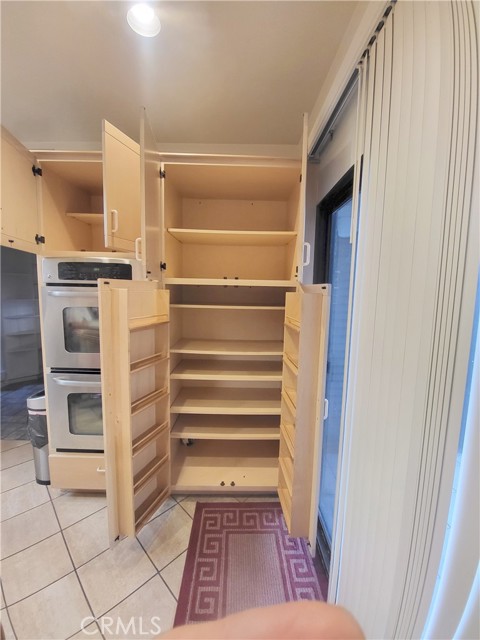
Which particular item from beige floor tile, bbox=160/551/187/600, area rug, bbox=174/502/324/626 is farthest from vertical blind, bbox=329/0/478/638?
beige floor tile, bbox=160/551/187/600

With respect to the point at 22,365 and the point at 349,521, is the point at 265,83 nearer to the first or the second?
the point at 349,521

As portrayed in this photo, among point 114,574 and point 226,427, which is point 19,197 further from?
point 114,574

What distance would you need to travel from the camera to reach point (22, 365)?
10.3ft

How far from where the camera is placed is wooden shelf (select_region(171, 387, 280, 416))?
1718 millimetres

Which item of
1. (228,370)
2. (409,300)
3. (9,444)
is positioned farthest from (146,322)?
(9,444)

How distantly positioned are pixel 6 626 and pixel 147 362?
1274 millimetres

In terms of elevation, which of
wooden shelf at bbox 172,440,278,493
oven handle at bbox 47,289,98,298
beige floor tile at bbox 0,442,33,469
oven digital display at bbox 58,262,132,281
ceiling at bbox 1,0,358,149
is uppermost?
ceiling at bbox 1,0,358,149

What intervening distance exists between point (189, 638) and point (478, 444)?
0.76 m

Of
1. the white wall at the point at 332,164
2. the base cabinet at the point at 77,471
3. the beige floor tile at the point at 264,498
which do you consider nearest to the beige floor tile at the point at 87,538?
the base cabinet at the point at 77,471

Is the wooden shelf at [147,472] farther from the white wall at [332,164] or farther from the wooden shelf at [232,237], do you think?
the white wall at [332,164]

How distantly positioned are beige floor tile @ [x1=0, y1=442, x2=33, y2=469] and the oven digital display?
5.89 ft

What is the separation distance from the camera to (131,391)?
1296 millimetres

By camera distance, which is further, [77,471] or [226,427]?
[226,427]

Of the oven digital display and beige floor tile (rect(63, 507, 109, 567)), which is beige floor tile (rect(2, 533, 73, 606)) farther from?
the oven digital display
